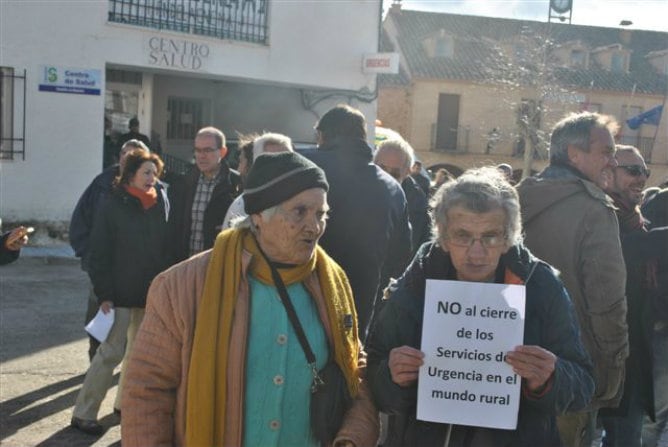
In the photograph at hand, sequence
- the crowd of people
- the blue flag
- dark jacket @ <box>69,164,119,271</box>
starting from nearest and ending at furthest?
the crowd of people
dark jacket @ <box>69,164,119,271</box>
the blue flag

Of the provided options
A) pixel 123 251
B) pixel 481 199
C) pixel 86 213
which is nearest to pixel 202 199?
pixel 123 251

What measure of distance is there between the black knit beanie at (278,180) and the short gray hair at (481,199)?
0.44 metres

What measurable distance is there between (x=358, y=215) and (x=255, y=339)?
192 cm

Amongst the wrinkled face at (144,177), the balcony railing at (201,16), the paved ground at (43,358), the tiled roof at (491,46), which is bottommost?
the paved ground at (43,358)

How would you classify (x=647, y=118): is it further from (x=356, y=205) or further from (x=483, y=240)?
(x=483, y=240)

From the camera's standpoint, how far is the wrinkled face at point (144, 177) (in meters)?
5.70

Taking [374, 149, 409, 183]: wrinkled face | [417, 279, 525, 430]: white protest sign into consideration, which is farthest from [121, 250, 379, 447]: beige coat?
[374, 149, 409, 183]: wrinkled face

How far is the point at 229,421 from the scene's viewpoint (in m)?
2.55

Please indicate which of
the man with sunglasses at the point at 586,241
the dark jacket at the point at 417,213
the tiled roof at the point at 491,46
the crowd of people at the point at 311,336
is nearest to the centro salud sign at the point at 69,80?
the dark jacket at the point at 417,213

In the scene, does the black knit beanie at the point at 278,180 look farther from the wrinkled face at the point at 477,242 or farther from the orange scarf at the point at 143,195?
the orange scarf at the point at 143,195

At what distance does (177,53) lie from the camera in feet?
53.0

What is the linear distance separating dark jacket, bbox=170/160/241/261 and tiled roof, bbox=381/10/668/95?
32.9m

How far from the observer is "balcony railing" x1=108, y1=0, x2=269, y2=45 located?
51.8ft

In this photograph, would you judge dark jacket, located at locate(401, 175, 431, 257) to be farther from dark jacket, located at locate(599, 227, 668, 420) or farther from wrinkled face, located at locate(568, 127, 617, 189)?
wrinkled face, located at locate(568, 127, 617, 189)
